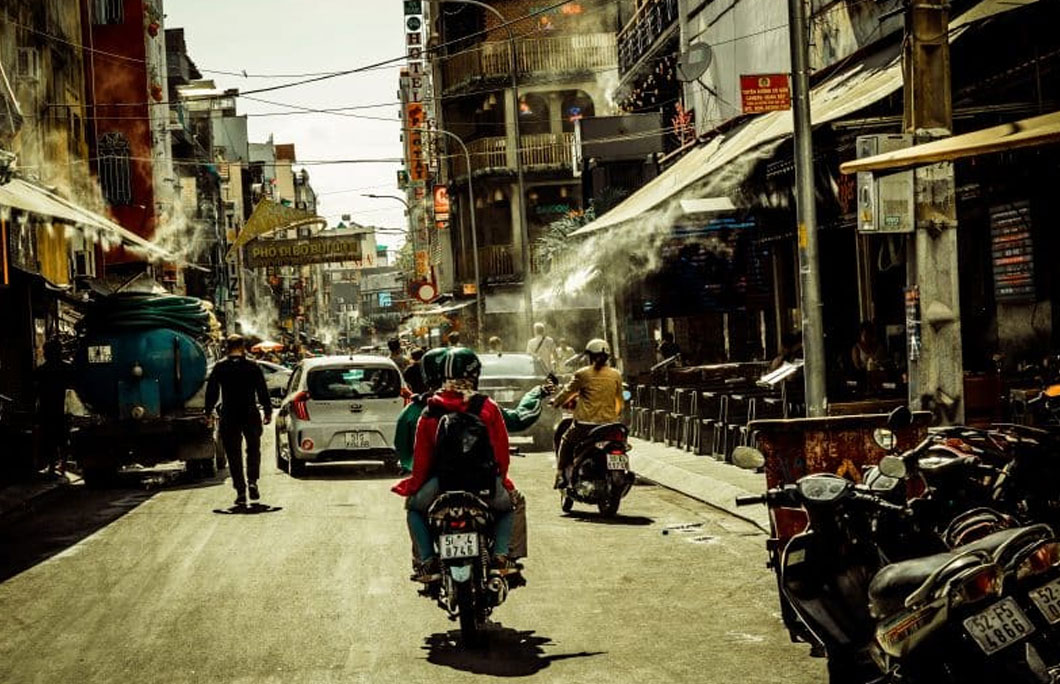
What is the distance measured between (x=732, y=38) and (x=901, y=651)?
25.4 m

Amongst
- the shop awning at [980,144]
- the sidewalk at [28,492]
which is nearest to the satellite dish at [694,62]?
the sidewalk at [28,492]

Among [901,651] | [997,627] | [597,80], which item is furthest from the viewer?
[597,80]

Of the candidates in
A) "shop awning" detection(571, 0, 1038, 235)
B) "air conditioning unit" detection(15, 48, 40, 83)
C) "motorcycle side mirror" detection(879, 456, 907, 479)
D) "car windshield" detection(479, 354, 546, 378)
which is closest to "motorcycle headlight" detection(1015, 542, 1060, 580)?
"motorcycle side mirror" detection(879, 456, 907, 479)

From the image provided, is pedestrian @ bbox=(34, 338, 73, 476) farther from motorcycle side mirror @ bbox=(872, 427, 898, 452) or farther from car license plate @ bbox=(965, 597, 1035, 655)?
car license plate @ bbox=(965, 597, 1035, 655)

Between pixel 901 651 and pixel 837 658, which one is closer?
pixel 901 651

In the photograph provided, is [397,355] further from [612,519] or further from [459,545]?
[459,545]

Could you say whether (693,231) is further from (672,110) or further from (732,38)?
(672,110)

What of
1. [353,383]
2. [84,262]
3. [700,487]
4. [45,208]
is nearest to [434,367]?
[700,487]

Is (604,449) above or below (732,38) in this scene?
below

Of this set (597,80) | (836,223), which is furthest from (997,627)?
(597,80)

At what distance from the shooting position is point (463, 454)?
29.9ft

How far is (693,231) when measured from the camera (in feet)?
83.8

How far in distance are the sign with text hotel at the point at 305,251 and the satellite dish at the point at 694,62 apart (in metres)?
32.1

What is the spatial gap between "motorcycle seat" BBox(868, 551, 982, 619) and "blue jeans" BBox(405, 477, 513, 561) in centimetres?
358
